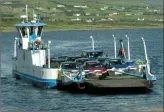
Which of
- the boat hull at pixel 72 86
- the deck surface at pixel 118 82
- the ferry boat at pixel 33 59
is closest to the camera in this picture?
the deck surface at pixel 118 82

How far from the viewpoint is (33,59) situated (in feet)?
202

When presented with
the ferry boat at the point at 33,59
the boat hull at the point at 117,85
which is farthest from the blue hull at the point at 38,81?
the boat hull at the point at 117,85

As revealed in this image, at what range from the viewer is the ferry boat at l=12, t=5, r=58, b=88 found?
5772cm

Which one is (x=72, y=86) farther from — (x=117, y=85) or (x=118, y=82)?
(x=117, y=85)

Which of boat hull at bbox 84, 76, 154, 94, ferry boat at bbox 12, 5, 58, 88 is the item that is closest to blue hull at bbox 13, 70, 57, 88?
ferry boat at bbox 12, 5, 58, 88

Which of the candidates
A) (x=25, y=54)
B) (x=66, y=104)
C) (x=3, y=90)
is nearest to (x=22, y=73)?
(x=25, y=54)

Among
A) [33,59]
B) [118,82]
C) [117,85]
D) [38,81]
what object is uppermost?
[33,59]

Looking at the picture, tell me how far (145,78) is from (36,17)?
17722 mm

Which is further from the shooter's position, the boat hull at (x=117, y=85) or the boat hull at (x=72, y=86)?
the boat hull at (x=72, y=86)

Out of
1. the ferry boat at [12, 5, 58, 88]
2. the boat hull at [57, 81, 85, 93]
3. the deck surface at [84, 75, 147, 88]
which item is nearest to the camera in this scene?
the deck surface at [84, 75, 147, 88]

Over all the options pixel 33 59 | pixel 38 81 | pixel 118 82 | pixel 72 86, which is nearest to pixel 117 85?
pixel 118 82

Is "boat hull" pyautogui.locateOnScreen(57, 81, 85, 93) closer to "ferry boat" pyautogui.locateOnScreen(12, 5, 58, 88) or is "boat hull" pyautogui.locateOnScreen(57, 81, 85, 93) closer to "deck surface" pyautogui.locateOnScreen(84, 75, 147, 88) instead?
"deck surface" pyautogui.locateOnScreen(84, 75, 147, 88)

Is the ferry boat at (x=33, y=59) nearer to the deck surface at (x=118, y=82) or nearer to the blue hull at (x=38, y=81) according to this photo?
the blue hull at (x=38, y=81)

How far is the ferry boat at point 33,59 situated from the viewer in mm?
57719
